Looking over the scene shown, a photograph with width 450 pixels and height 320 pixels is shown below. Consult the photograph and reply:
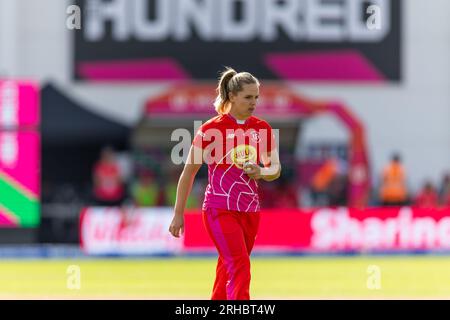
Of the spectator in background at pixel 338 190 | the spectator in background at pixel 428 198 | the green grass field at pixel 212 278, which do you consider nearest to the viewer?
the green grass field at pixel 212 278

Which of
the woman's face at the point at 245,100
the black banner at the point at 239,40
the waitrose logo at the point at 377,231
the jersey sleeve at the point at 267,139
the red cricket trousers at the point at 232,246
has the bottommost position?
the waitrose logo at the point at 377,231

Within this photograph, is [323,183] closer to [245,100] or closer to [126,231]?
[126,231]

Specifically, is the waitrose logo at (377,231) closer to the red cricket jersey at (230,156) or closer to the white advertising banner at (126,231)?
the white advertising banner at (126,231)

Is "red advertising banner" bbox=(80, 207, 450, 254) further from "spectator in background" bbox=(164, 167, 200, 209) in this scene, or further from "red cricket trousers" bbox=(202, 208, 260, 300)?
"red cricket trousers" bbox=(202, 208, 260, 300)

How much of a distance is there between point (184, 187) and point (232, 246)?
0.57 meters

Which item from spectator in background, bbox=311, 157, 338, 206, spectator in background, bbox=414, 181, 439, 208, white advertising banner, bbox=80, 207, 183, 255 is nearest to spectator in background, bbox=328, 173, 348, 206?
spectator in background, bbox=311, 157, 338, 206

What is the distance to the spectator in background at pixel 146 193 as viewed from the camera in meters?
27.5

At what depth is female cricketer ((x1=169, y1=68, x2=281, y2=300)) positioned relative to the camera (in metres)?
9.19

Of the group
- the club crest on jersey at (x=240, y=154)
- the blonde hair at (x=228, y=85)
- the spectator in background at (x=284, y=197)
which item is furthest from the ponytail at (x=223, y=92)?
the spectator in background at (x=284, y=197)

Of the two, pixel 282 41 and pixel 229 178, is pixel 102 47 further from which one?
pixel 229 178

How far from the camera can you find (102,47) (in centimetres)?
3206

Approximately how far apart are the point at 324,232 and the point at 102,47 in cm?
1081

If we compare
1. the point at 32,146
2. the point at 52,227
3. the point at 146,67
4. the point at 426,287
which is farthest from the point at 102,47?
the point at 426,287

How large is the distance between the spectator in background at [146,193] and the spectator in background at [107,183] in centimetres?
149
